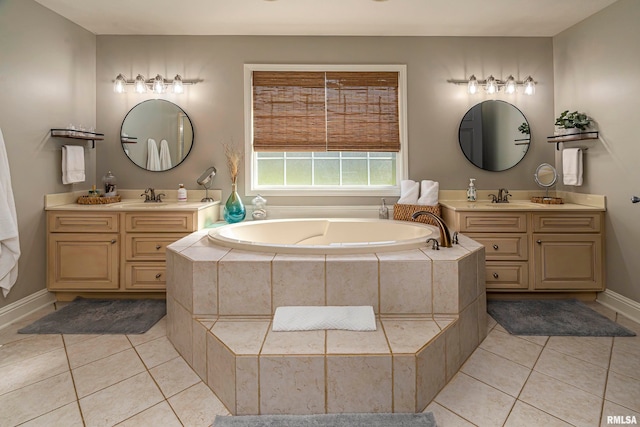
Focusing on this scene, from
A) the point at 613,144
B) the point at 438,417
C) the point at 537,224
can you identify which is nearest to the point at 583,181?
the point at 613,144

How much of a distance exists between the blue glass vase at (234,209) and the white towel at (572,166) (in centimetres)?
282

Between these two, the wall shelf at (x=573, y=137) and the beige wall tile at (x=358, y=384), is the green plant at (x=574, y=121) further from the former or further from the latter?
the beige wall tile at (x=358, y=384)

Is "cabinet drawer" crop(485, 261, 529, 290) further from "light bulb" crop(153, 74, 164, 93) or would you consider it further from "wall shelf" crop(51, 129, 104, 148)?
"wall shelf" crop(51, 129, 104, 148)

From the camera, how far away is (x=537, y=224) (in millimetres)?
2662

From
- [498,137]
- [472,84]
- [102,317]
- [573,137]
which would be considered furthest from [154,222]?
[573,137]

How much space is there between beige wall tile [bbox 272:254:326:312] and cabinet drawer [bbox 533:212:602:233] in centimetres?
194

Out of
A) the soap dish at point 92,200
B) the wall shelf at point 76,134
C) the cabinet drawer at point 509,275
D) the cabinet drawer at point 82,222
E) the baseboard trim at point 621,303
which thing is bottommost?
the baseboard trim at point 621,303

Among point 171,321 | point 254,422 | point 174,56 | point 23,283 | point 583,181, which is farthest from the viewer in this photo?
point 174,56

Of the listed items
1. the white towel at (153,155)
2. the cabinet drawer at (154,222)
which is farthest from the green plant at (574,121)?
the white towel at (153,155)

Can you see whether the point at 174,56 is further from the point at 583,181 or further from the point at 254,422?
the point at 583,181

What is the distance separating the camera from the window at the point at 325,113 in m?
3.19

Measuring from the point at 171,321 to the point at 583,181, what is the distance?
3.38m

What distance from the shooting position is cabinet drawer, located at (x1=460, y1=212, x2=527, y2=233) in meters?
2.67

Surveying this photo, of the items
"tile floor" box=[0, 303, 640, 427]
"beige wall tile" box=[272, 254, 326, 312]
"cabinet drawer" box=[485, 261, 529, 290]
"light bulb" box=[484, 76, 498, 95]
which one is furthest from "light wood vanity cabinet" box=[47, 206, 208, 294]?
"light bulb" box=[484, 76, 498, 95]
